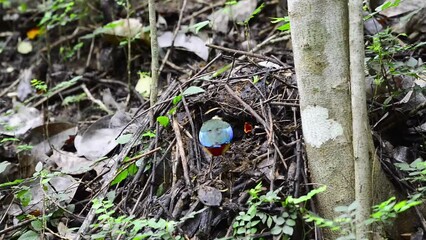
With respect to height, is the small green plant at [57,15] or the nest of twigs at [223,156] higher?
the small green plant at [57,15]

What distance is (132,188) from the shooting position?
260 centimetres

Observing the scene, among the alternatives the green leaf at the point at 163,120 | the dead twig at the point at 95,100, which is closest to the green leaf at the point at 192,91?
the green leaf at the point at 163,120

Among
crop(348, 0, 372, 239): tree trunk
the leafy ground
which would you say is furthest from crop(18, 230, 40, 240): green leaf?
crop(348, 0, 372, 239): tree trunk

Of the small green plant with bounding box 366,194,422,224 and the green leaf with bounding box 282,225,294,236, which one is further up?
the small green plant with bounding box 366,194,422,224

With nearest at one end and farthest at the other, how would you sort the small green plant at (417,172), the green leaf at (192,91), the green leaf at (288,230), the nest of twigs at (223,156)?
the green leaf at (288,230)
the small green plant at (417,172)
the nest of twigs at (223,156)
the green leaf at (192,91)

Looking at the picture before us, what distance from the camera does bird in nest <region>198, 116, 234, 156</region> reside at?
231 centimetres

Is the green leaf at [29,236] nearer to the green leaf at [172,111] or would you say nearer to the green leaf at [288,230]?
the green leaf at [172,111]

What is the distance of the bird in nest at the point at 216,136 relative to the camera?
2311 mm

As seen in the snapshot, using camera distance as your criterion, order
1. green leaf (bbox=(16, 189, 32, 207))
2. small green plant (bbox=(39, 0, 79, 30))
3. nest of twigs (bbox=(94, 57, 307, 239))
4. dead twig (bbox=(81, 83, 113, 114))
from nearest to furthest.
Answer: nest of twigs (bbox=(94, 57, 307, 239)) → green leaf (bbox=(16, 189, 32, 207)) → dead twig (bbox=(81, 83, 113, 114)) → small green plant (bbox=(39, 0, 79, 30))

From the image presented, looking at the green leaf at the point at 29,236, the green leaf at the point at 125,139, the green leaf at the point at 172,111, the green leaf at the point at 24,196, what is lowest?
the green leaf at the point at 29,236

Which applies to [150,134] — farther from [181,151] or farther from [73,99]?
[73,99]

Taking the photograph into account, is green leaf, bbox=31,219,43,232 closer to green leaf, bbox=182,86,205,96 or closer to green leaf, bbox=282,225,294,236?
green leaf, bbox=182,86,205,96

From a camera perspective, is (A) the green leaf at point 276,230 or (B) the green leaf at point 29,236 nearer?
(A) the green leaf at point 276,230

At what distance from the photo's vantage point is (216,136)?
2309mm
